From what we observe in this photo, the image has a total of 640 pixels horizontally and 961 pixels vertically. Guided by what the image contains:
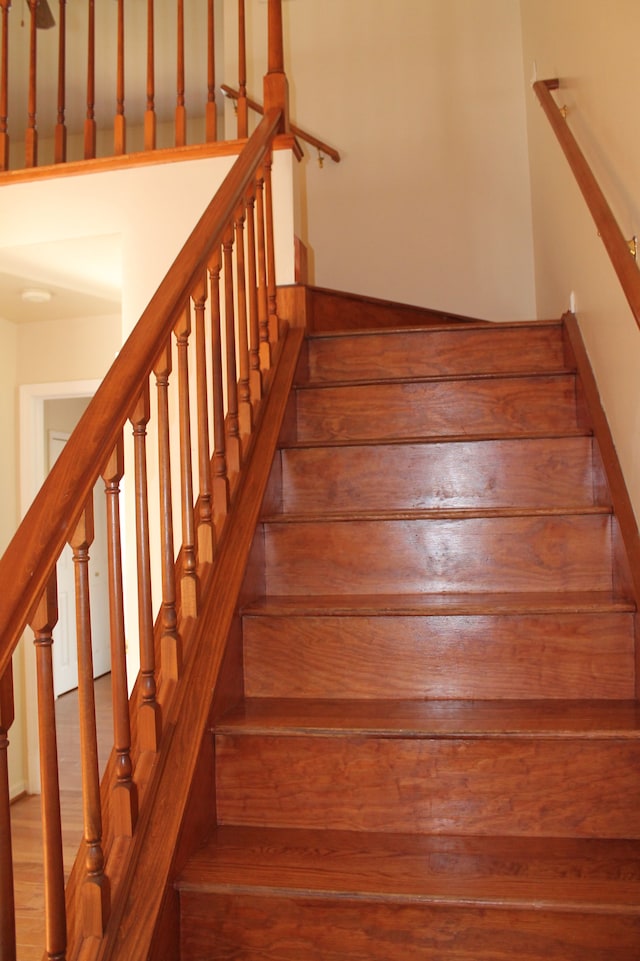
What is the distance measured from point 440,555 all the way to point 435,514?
0.10 metres

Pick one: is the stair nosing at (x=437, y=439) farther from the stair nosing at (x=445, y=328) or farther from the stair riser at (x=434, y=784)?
the stair riser at (x=434, y=784)

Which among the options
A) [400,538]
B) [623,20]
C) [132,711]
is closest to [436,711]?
[400,538]

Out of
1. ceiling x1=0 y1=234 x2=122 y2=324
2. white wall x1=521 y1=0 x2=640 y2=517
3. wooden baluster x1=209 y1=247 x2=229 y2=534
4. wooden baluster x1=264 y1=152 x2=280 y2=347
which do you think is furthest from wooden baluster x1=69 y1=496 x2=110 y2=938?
ceiling x1=0 y1=234 x2=122 y2=324

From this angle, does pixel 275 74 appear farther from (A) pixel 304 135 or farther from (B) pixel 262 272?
(A) pixel 304 135

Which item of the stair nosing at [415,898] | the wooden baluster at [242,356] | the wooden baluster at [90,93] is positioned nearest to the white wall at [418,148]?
the wooden baluster at [90,93]

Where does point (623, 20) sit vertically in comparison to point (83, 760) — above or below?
above

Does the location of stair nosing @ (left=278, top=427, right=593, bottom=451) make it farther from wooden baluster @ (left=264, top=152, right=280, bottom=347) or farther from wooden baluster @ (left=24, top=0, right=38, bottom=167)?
wooden baluster @ (left=24, top=0, right=38, bottom=167)

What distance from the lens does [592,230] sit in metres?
2.19

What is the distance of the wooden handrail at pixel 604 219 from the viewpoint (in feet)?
4.95

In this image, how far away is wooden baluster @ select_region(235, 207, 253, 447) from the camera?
2086 mm

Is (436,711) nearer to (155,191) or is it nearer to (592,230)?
(592,230)

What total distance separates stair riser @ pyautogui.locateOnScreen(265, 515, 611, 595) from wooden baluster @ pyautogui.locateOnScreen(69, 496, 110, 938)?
84cm

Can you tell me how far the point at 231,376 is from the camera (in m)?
1.99

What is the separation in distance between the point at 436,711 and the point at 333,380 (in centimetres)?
128
